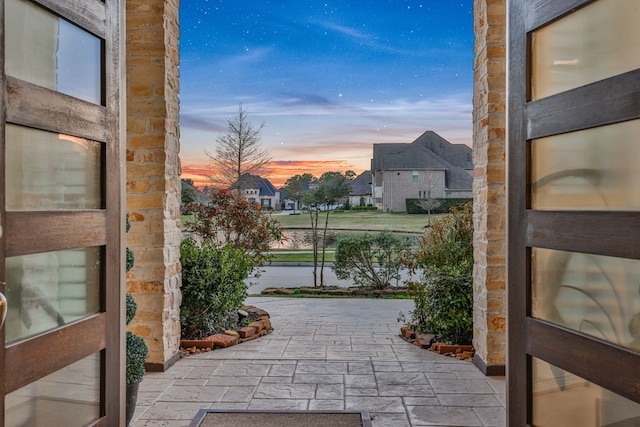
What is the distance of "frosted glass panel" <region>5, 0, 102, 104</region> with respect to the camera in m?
1.54

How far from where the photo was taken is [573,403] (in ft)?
5.72

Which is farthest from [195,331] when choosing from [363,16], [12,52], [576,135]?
[363,16]

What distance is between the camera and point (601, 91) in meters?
1.56

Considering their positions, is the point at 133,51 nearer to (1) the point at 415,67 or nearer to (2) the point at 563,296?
(2) the point at 563,296

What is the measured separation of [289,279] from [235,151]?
9.49 ft

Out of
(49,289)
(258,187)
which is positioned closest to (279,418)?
(49,289)

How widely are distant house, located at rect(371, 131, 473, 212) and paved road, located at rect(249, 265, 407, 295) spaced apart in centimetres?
178

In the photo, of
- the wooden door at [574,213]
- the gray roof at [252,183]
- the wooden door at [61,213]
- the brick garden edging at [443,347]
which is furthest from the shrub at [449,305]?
the gray roof at [252,183]

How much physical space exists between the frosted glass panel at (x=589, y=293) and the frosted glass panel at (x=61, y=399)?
1758 millimetres

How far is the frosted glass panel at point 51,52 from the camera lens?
1.54 metres

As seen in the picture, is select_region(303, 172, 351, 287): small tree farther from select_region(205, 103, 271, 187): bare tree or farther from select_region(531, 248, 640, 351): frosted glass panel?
select_region(531, 248, 640, 351): frosted glass panel

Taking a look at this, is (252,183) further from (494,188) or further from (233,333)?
(494,188)

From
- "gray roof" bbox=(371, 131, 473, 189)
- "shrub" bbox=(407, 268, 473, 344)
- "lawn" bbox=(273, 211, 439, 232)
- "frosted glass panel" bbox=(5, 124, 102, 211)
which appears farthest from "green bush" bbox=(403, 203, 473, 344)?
"gray roof" bbox=(371, 131, 473, 189)

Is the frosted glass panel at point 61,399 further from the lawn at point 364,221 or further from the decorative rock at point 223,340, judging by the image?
the lawn at point 364,221
